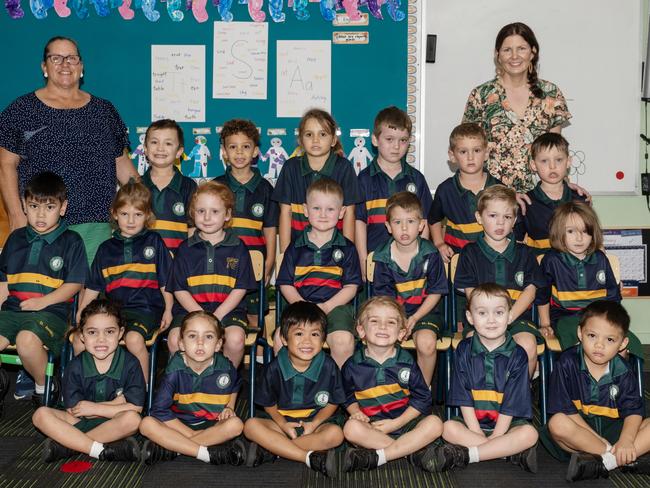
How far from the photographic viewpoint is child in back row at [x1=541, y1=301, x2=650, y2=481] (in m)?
3.01

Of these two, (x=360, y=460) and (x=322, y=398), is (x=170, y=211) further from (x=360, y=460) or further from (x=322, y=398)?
(x=360, y=460)

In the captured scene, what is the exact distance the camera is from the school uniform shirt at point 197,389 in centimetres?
323

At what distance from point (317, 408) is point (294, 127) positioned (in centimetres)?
214

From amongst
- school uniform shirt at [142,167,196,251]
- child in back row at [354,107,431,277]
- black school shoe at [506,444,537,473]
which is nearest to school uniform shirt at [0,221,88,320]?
school uniform shirt at [142,167,196,251]

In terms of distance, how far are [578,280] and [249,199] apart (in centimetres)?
174

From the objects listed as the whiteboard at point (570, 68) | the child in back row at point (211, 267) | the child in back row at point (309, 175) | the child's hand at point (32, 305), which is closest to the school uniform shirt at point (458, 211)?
the child in back row at point (309, 175)

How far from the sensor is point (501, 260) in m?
3.65

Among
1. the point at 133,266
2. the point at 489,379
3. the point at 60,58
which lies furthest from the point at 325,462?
the point at 60,58

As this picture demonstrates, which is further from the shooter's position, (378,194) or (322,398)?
(378,194)

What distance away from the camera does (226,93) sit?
4.81 metres

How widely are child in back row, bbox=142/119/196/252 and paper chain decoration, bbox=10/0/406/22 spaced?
1056mm

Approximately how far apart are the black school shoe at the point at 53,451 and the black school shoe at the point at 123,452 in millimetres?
155

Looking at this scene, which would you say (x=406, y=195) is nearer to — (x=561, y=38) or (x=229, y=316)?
(x=229, y=316)

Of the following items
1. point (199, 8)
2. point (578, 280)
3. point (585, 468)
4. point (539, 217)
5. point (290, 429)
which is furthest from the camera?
point (199, 8)
